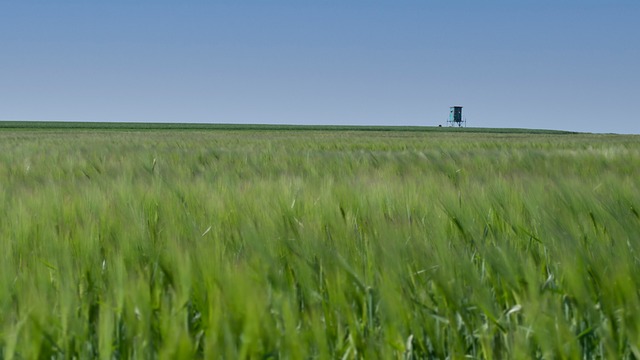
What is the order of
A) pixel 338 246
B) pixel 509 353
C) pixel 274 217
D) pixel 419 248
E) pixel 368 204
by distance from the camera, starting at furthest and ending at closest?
Result: 1. pixel 368 204
2. pixel 274 217
3. pixel 338 246
4. pixel 419 248
5. pixel 509 353

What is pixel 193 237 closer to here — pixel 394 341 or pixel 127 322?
pixel 127 322

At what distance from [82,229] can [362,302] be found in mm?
834

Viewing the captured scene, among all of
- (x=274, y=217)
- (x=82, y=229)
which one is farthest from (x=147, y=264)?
(x=274, y=217)

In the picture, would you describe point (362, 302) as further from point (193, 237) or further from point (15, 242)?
point (15, 242)

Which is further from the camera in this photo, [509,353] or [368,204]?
[368,204]

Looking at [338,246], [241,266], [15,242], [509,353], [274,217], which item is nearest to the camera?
[509,353]

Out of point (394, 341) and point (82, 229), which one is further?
point (82, 229)

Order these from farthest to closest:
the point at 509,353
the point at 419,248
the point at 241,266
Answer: the point at 419,248 < the point at 241,266 < the point at 509,353

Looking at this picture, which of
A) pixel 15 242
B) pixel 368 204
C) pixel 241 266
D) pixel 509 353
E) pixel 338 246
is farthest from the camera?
pixel 368 204

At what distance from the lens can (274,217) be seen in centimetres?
175

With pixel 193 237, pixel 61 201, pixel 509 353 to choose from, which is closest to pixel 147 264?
pixel 193 237

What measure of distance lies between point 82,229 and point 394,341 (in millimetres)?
991

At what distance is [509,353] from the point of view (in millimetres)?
986

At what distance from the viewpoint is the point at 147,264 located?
4.70 feet
